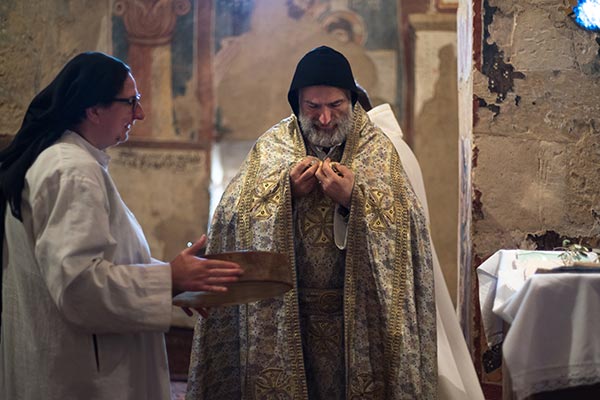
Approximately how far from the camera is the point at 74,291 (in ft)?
9.05

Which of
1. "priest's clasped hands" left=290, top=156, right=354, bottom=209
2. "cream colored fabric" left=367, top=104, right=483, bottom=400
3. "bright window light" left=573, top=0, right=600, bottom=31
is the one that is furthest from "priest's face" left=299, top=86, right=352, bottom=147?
"bright window light" left=573, top=0, right=600, bottom=31

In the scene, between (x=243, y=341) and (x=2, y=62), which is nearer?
(x=243, y=341)

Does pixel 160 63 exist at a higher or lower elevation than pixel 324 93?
higher

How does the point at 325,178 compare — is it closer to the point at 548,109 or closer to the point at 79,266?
the point at 79,266

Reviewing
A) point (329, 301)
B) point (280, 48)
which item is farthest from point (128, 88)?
point (280, 48)

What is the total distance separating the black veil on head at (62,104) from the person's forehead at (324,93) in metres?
1.36

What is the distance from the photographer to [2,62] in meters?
8.20

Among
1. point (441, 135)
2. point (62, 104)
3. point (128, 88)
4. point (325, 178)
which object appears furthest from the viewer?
point (441, 135)

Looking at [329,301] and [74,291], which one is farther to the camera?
[329,301]

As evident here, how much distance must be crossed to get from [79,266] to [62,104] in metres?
0.62

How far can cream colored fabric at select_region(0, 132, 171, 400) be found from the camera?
277cm

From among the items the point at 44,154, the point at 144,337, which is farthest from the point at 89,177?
the point at 144,337

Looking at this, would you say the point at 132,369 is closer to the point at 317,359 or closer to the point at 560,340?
the point at 317,359

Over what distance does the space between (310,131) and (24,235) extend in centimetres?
173
